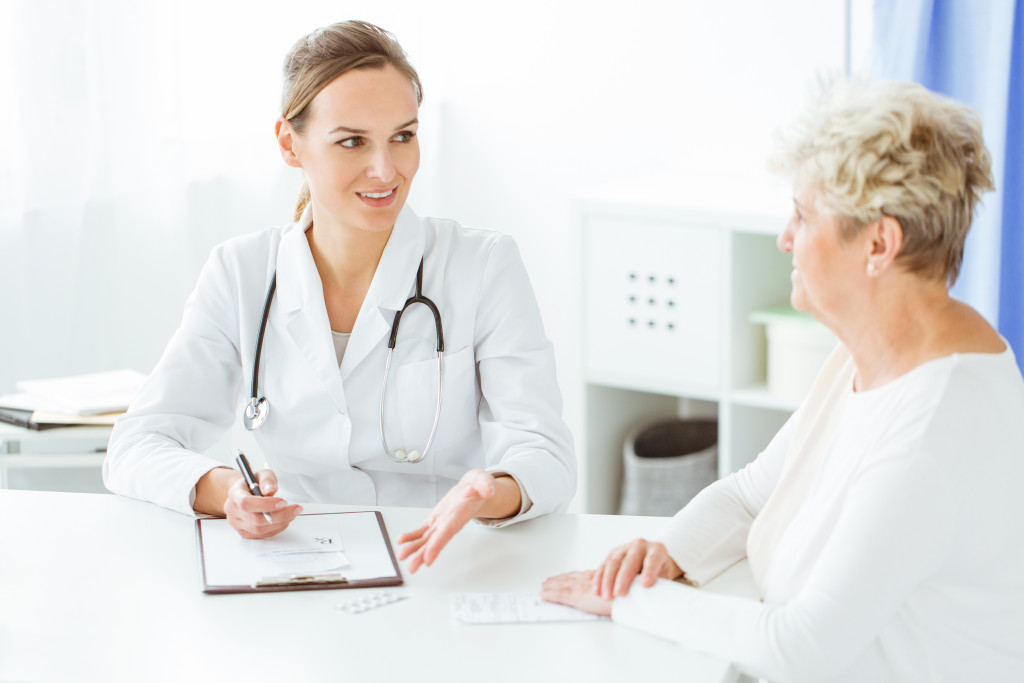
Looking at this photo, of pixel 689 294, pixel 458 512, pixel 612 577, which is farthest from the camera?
pixel 689 294

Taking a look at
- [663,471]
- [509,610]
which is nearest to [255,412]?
[509,610]

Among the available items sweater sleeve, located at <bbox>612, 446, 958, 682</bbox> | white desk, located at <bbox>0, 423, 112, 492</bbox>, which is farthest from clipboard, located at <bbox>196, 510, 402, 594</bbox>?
white desk, located at <bbox>0, 423, 112, 492</bbox>

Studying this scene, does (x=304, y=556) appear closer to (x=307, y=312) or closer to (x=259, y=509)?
(x=259, y=509)

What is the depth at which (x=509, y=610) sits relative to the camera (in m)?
1.36

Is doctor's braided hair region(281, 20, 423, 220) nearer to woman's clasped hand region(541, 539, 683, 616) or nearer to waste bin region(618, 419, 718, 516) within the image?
woman's clasped hand region(541, 539, 683, 616)

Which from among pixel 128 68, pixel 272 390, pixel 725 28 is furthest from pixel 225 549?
pixel 725 28

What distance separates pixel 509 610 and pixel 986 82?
72.8 inches

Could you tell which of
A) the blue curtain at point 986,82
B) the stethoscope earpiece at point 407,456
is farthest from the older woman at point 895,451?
the blue curtain at point 986,82

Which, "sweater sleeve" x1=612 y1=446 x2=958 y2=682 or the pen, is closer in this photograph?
"sweater sleeve" x1=612 y1=446 x2=958 y2=682

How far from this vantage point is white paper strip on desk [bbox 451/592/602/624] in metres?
1.33

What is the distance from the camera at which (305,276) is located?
191 centimetres

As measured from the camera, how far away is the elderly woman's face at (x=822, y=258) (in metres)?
1.25

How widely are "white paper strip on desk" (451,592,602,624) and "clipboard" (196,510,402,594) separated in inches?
4.2

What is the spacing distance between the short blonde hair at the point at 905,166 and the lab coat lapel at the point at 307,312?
884 millimetres
